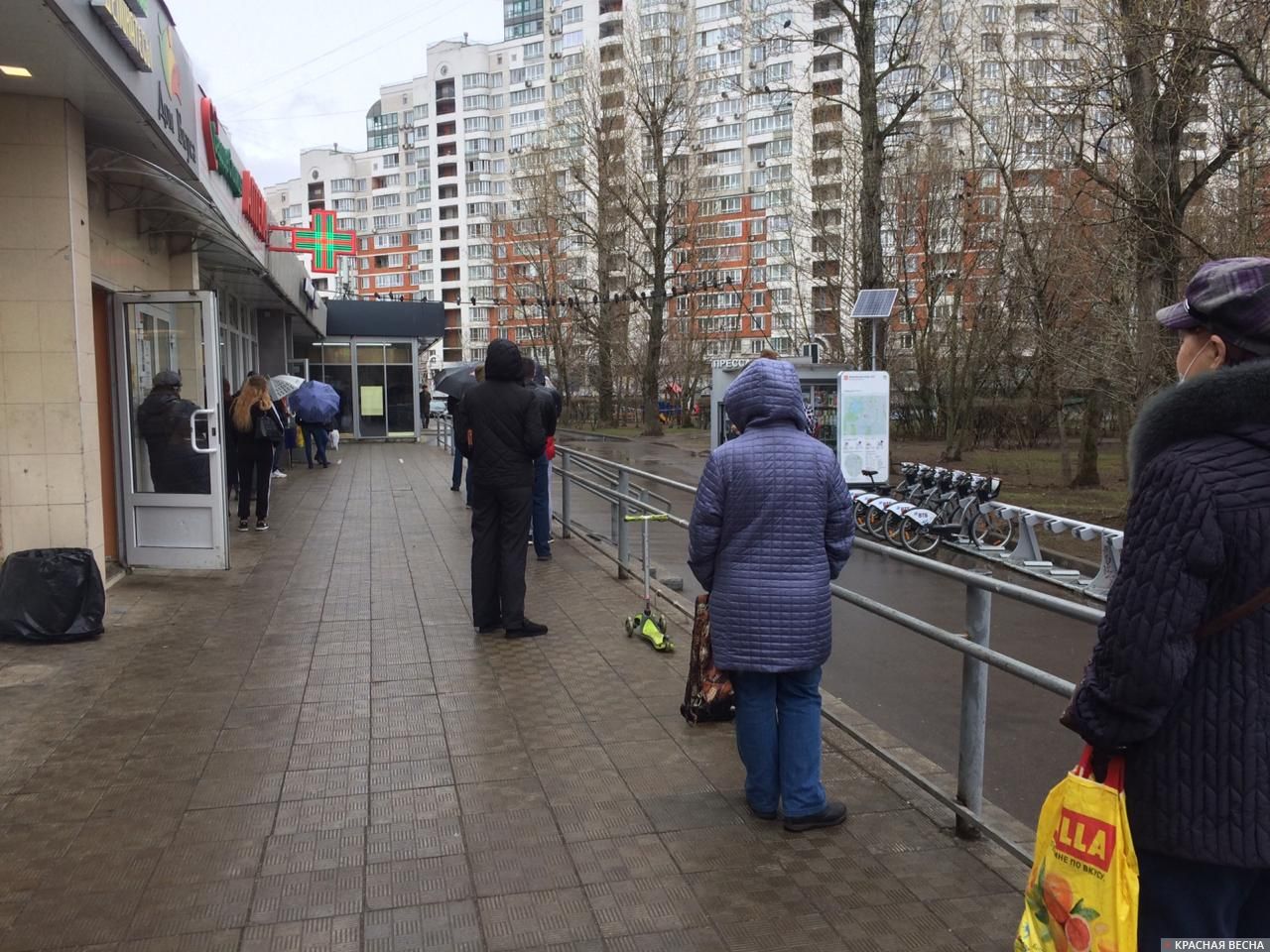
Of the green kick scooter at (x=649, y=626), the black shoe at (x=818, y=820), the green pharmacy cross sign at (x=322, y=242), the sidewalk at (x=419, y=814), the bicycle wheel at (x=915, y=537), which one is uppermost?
the green pharmacy cross sign at (x=322, y=242)

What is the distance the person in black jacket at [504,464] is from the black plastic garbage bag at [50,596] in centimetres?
243

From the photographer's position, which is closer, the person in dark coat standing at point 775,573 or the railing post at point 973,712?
the railing post at point 973,712

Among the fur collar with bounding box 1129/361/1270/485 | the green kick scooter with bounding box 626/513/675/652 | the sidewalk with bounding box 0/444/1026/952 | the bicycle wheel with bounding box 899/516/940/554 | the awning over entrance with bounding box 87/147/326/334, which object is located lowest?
the bicycle wheel with bounding box 899/516/940/554

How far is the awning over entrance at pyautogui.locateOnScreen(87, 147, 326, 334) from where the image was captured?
26.4 ft

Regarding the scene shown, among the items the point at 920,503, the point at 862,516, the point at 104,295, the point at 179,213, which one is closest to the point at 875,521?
the point at 862,516

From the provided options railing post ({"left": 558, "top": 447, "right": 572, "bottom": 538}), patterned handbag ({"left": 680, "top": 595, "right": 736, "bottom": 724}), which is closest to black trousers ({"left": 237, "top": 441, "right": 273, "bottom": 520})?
railing post ({"left": 558, "top": 447, "right": 572, "bottom": 538})

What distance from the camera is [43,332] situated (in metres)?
7.30

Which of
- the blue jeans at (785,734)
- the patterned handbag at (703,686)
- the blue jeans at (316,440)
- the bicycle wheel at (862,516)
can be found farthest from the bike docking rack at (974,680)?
the blue jeans at (316,440)

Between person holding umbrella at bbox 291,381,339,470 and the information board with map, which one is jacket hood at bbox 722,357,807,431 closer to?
the information board with map

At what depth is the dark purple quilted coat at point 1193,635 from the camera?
198cm

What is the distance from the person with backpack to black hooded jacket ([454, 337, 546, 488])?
5.82m

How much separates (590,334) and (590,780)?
38456 mm

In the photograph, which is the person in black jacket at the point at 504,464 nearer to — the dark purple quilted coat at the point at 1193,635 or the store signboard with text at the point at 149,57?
the store signboard with text at the point at 149,57

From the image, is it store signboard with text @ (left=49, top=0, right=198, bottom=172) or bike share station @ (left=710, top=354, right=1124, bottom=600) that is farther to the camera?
bike share station @ (left=710, top=354, right=1124, bottom=600)
